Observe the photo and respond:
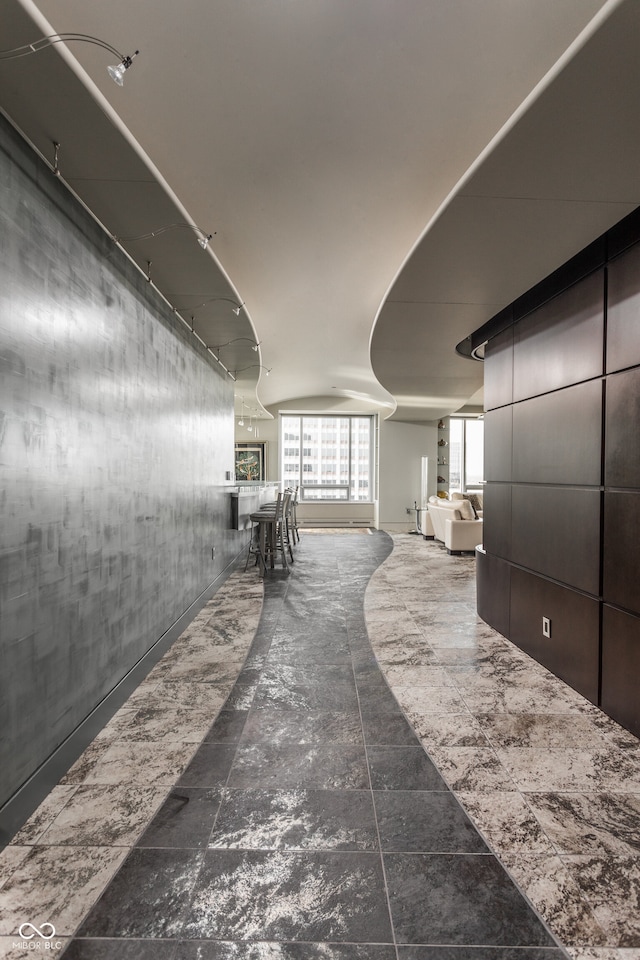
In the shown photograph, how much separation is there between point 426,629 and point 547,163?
3.32 meters

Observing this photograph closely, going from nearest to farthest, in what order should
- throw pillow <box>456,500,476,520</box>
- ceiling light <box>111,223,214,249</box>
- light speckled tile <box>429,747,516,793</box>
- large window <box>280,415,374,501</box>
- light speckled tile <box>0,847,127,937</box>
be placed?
light speckled tile <box>0,847,127,937</box>, light speckled tile <box>429,747,516,793</box>, ceiling light <box>111,223,214,249</box>, throw pillow <box>456,500,476,520</box>, large window <box>280,415,374,501</box>

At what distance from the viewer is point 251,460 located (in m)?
12.3

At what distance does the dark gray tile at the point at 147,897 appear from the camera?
133 centimetres

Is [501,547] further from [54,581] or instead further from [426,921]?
[54,581]

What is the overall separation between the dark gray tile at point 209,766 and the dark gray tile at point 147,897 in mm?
369

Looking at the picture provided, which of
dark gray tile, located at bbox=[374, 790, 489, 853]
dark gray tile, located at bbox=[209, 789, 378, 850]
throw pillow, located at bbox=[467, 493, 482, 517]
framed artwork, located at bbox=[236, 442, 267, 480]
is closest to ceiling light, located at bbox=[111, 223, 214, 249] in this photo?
dark gray tile, located at bbox=[209, 789, 378, 850]

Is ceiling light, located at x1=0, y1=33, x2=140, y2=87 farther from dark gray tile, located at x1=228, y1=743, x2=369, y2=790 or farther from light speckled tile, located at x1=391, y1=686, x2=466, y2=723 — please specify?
light speckled tile, located at x1=391, y1=686, x2=466, y2=723

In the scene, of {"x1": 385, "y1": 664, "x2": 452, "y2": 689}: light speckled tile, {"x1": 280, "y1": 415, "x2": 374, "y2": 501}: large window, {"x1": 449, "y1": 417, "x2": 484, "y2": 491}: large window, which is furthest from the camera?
{"x1": 280, "y1": 415, "x2": 374, "y2": 501}: large window

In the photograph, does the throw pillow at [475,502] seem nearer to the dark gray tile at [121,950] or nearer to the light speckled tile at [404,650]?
the light speckled tile at [404,650]

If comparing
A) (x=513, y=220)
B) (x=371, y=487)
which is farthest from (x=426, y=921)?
(x=371, y=487)

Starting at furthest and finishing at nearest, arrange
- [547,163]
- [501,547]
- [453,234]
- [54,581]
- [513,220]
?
1. [501,547]
2. [453,234]
3. [513,220]
4. [54,581]
5. [547,163]

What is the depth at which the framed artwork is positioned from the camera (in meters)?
12.3

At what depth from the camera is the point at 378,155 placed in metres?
2.68

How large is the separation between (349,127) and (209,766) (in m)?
3.19
